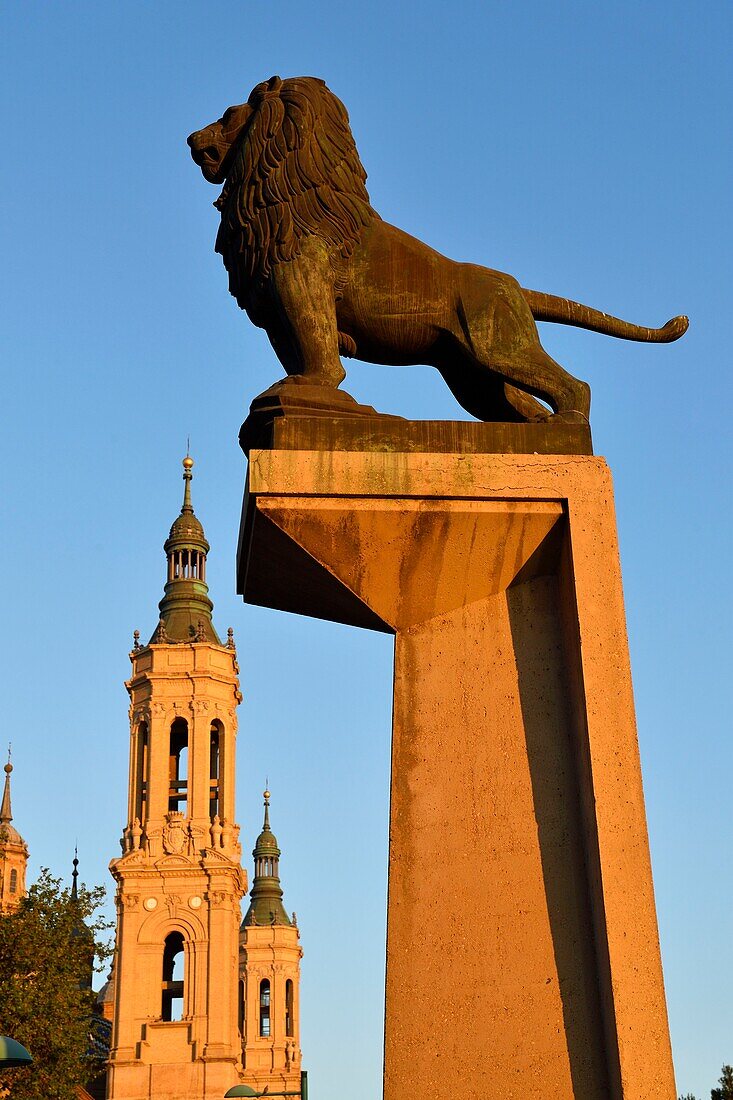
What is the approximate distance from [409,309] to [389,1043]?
3546 millimetres

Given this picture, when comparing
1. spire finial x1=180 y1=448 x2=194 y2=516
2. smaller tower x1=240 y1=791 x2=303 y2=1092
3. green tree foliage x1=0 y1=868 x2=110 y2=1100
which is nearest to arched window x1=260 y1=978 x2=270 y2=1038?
smaller tower x1=240 y1=791 x2=303 y2=1092

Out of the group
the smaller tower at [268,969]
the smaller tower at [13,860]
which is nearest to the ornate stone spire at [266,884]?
the smaller tower at [268,969]

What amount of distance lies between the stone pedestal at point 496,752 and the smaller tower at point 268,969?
112652 millimetres

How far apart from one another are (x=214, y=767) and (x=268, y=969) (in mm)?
37749

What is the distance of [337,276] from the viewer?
770cm

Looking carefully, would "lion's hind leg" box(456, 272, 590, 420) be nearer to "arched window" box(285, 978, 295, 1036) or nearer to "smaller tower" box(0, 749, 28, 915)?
"smaller tower" box(0, 749, 28, 915)

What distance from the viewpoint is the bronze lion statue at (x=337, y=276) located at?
25.0 feet

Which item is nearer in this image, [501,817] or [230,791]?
[501,817]

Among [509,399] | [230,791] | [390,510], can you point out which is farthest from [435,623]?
[230,791]

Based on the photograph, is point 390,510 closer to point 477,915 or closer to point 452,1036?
point 477,915

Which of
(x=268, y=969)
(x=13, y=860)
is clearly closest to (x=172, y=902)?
(x=13, y=860)

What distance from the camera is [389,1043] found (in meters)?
6.57

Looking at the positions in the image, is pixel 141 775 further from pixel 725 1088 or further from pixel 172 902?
pixel 725 1088

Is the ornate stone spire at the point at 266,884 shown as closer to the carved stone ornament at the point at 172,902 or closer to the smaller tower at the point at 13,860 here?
the smaller tower at the point at 13,860
